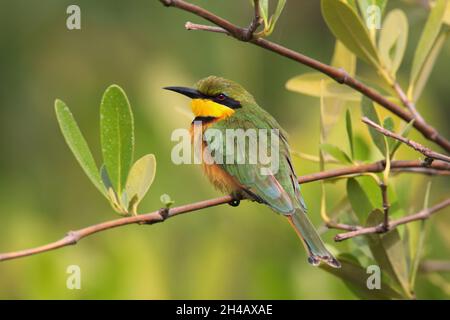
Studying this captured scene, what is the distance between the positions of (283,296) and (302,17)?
224cm

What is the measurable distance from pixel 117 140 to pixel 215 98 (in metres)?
0.81

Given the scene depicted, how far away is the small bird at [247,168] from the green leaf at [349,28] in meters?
0.43

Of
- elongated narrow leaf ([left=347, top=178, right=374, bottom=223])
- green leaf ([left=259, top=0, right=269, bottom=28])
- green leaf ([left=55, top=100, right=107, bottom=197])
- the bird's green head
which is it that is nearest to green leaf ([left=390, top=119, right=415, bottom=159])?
elongated narrow leaf ([left=347, top=178, right=374, bottom=223])

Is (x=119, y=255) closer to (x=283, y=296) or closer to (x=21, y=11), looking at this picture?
(x=283, y=296)

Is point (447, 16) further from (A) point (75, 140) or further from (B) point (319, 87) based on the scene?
(A) point (75, 140)

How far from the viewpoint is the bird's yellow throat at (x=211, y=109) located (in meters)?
2.54

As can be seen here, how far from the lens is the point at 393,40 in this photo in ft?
7.07

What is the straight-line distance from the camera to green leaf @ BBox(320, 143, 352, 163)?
1.98 m

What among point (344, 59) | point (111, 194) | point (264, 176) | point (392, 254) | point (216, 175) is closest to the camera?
point (111, 194)

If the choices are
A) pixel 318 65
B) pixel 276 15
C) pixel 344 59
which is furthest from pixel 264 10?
pixel 344 59

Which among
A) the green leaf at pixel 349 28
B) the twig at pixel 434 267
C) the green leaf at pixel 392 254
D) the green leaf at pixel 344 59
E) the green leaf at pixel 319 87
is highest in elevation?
the green leaf at pixel 349 28

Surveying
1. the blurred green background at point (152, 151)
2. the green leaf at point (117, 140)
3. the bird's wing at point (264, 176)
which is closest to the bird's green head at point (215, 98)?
the bird's wing at point (264, 176)

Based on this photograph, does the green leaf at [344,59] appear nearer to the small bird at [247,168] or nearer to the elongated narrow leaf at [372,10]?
the elongated narrow leaf at [372,10]

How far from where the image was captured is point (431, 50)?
2102 millimetres
